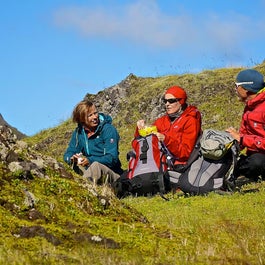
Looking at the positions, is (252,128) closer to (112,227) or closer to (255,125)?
(255,125)

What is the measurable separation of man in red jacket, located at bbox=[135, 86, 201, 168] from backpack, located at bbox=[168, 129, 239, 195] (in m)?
0.46

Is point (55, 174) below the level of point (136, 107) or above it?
below

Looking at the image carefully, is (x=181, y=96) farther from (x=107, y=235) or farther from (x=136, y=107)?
(x=136, y=107)

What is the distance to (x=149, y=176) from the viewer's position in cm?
1492

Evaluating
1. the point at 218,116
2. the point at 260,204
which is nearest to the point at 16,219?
the point at 260,204

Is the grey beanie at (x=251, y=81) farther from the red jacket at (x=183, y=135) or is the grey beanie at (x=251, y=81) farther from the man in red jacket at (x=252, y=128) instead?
the red jacket at (x=183, y=135)

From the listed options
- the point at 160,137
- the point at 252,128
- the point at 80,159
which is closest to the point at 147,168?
the point at 160,137

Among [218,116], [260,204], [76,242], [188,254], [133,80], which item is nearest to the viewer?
[188,254]

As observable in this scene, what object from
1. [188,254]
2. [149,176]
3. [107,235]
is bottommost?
[188,254]

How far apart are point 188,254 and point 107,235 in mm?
1309

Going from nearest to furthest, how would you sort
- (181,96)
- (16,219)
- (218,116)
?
1. (16,219)
2. (181,96)
3. (218,116)

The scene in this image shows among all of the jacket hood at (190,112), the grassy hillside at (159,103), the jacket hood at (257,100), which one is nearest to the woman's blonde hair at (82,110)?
the jacket hood at (190,112)

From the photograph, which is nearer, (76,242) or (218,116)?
(76,242)

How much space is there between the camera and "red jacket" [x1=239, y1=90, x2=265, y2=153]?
46.9 feet
